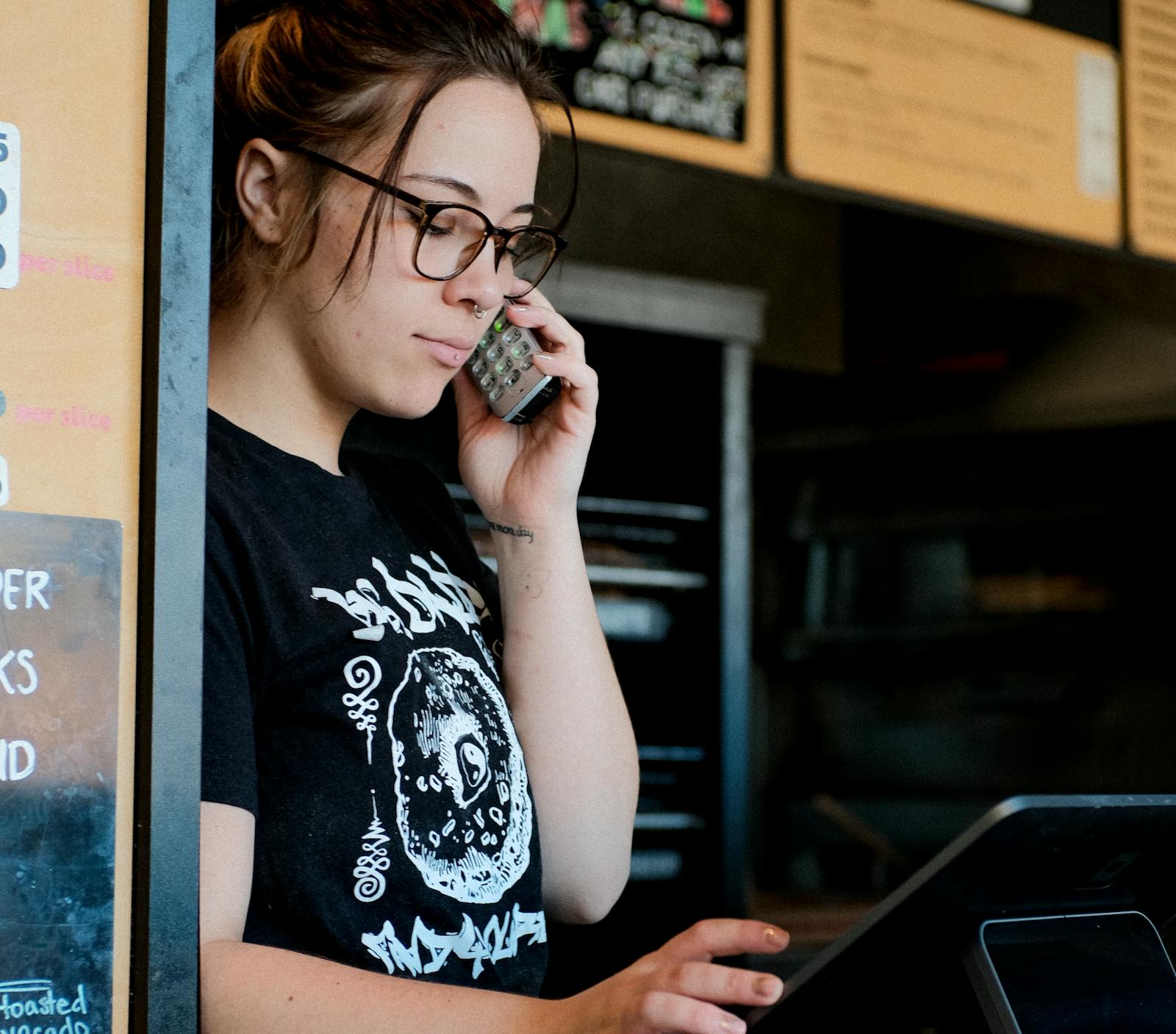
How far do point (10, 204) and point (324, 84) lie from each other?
38 centimetres

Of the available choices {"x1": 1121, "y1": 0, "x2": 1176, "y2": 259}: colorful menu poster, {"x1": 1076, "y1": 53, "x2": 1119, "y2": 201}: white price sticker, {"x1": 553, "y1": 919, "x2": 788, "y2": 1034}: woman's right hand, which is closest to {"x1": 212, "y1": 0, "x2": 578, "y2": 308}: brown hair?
{"x1": 553, "y1": 919, "x2": 788, "y2": 1034}: woman's right hand

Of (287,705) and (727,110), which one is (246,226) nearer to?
(287,705)

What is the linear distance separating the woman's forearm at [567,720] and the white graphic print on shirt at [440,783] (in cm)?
10

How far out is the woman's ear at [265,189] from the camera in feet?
3.55

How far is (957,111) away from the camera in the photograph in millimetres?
2775

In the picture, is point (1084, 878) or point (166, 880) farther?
point (1084, 878)

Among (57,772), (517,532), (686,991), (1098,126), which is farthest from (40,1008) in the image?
(1098,126)

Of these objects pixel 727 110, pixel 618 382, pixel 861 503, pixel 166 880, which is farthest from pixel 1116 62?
pixel 166 880

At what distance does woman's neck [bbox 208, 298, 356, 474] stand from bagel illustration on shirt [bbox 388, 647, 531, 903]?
19 cm

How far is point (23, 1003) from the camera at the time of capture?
2.35 ft

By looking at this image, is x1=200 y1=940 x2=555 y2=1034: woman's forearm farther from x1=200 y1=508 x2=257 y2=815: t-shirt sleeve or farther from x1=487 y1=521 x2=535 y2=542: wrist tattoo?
x1=487 y1=521 x2=535 y2=542: wrist tattoo

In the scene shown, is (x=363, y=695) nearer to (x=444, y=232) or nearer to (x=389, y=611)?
(x=389, y=611)

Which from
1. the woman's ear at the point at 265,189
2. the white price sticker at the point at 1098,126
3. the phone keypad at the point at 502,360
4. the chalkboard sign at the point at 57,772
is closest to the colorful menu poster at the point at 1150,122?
the white price sticker at the point at 1098,126

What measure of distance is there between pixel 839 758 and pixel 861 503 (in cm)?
81
